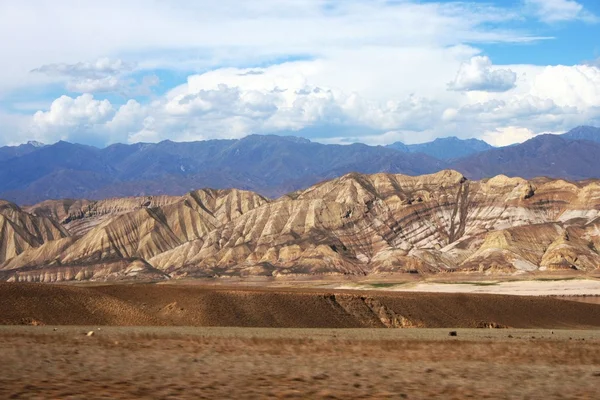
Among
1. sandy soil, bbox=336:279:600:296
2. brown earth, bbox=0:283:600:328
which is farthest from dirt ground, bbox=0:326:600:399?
sandy soil, bbox=336:279:600:296

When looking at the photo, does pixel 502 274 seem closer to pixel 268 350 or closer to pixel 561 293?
pixel 561 293

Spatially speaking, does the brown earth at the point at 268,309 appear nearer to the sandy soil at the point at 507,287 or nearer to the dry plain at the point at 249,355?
the dry plain at the point at 249,355

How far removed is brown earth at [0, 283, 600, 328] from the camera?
60.7 meters

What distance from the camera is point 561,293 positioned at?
144750 millimetres

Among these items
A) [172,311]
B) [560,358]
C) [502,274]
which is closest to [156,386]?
[560,358]

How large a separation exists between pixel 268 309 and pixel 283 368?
4008 cm

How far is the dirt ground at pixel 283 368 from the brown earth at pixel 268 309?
18.0m

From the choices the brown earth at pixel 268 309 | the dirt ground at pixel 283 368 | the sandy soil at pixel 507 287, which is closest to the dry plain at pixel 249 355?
the dirt ground at pixel 283 368

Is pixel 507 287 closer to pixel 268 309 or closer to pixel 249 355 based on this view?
pixel 268 309

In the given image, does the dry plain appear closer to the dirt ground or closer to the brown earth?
the dirt ground

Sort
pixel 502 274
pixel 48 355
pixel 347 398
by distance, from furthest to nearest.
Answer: pixel 502 274
pixel 48 355
pixel 347 398

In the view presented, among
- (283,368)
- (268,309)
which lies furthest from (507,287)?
(283,368)

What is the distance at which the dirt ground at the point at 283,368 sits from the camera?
2141cm

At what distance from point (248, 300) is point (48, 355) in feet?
131
